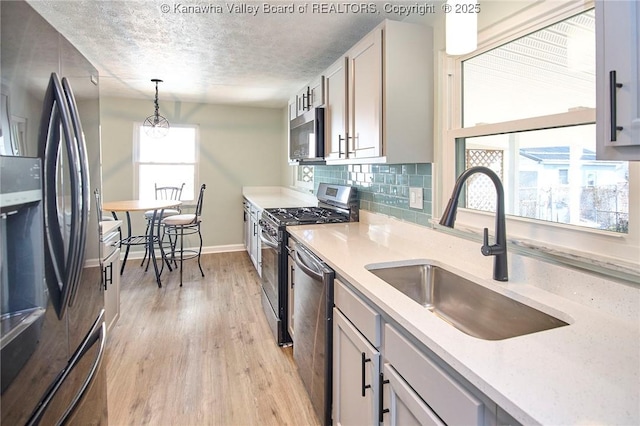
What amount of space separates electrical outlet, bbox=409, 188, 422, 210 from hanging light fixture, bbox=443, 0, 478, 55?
2.54 ft

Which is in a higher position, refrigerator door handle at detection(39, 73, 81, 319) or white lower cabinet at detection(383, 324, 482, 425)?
refrigerator door handle at detection(39, 73, 81, 319)

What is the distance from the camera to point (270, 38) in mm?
2529

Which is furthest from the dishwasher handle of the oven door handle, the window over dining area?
the window over dining area

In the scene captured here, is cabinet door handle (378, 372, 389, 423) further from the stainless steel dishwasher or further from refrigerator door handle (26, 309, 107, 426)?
refrigerator door handle (26, 309, 107, 426)

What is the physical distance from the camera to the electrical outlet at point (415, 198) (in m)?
2.07

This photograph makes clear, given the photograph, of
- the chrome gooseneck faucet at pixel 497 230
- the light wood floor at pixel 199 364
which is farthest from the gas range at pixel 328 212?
the chrome gooseneck faucet at pixel 497 230

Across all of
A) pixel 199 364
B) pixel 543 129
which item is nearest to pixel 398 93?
pixel 543 129

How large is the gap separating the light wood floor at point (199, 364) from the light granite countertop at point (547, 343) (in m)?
0.95

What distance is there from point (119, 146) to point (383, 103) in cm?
427

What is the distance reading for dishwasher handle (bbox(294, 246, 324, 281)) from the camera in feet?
5.71

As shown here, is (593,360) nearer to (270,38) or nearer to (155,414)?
(155,414)

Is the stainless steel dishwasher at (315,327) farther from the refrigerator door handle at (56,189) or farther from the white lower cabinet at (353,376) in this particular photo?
the refrigerator door handle at (56,189)

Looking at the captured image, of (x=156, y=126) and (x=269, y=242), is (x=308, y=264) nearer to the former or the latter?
(x=269, y=242)

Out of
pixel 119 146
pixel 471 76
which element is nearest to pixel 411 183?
pixel 471 76
